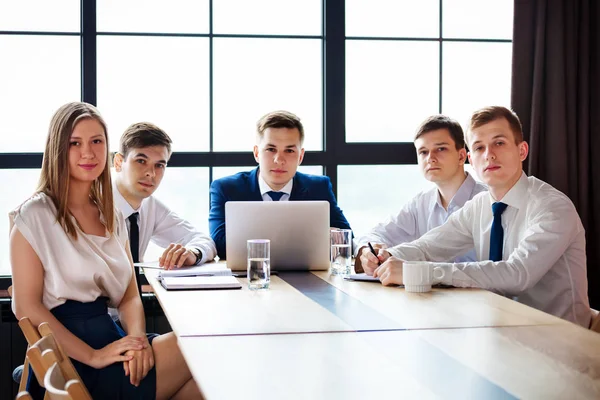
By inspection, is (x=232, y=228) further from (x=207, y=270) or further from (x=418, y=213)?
(x=418, y=213)

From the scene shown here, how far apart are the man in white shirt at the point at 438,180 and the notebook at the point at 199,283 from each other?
1.08 m

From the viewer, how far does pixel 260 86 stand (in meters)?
4.17

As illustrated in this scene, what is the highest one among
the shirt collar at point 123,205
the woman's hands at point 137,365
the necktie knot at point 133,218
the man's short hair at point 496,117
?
the man's short hair at point 496,117

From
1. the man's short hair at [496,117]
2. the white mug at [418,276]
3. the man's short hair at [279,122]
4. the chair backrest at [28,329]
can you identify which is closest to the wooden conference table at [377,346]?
the white mug at [418,276]

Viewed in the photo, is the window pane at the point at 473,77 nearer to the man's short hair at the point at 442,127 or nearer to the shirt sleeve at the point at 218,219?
the man's short hair at the point at 442,127

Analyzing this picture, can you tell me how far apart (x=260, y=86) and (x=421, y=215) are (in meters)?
1.15

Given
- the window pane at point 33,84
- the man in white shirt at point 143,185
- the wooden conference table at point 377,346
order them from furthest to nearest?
the window pane at point 33,84 → the man in white shirt at point 143,185 → the wooden conference table at point 377,346

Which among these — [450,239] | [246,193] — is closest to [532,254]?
[450,239]

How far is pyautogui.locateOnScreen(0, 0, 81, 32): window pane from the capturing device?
3916 millimetres

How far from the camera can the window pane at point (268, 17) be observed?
4.11 m

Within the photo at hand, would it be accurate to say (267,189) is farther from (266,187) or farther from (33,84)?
(33,84)

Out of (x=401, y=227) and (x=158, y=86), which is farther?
(x=158, y=86)

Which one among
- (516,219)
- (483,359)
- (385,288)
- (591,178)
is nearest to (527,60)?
(591,178)

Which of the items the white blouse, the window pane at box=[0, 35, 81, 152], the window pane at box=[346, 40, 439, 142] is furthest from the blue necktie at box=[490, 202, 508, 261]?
the window pane at box=[0, 35, 81, 152]
